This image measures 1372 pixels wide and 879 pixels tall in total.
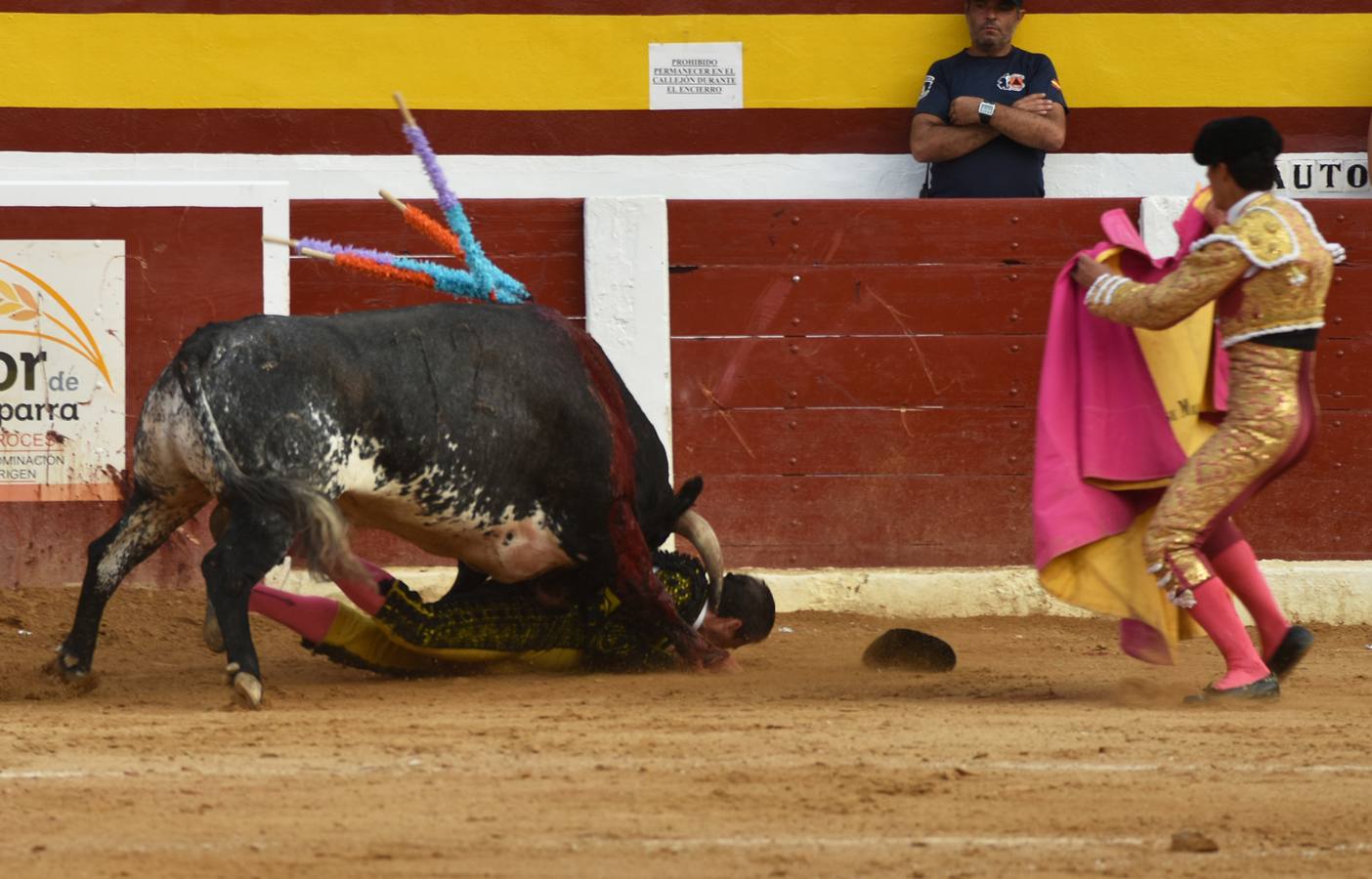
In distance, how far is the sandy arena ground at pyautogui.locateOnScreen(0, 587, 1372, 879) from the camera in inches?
129

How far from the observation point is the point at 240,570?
4.88 m

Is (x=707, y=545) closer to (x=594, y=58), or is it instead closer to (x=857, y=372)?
(x=857, y=372)

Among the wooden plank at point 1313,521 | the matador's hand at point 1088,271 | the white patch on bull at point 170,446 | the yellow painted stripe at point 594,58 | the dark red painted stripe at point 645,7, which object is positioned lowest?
the wooden plank at point 1313,521

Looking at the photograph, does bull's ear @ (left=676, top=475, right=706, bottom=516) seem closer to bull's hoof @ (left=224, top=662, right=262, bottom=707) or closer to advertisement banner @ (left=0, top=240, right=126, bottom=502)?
bull's hoof @ (left=224, top=662, right=262, bottom=707)

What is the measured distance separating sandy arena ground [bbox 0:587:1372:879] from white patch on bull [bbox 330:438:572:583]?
1.04ft

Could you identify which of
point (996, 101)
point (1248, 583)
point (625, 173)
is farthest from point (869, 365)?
point (1248, 583)

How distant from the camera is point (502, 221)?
721 cm

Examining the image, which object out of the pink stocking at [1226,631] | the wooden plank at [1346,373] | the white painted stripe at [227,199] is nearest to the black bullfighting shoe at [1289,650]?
the pink stocking at [1226,631]

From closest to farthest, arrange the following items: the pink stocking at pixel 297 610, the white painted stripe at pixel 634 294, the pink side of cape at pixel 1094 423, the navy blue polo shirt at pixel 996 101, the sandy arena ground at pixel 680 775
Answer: the sandy arena ground at pixel 680 775 < the pink side of cape at pixel 1094 423 < the pink stocking at pixel 297 610 < the white painted stripe at pixel 634 294 < the navy blue polo shirt at pixel 996 101

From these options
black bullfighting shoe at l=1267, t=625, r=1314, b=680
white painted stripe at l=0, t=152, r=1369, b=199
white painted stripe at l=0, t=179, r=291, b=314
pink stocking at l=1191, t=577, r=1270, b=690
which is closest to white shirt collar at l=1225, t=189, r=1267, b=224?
pink stocking at l=1191, t=577, r=1270, b=690

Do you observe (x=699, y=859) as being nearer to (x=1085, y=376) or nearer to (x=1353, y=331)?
(x=1085, y=376)

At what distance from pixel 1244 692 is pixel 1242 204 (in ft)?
3.73

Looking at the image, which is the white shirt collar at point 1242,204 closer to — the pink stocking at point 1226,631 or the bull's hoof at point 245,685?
the pink stocking at point 1226,631

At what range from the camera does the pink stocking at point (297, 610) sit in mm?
5387
